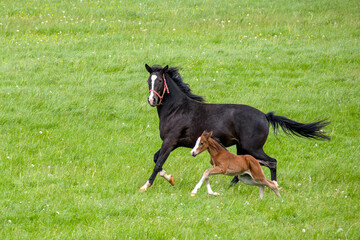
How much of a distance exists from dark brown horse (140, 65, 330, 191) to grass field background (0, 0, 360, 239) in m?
0.77

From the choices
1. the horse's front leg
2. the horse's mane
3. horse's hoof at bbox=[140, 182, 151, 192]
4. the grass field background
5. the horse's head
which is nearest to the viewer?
the grass field background

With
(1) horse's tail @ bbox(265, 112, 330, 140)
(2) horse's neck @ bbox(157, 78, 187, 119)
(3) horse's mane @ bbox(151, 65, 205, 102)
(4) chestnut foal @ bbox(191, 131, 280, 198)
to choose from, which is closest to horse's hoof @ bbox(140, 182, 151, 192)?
(4) chestnut foal @ bbox(191, 131, 280, 198)

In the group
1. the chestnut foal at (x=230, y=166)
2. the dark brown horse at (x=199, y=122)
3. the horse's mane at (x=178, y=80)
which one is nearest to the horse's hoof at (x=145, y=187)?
the dark brown horse at (x=199, y=122)

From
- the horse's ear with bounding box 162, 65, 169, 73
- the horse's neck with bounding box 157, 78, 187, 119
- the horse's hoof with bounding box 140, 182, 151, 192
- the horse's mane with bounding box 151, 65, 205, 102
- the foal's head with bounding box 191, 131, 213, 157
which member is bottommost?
the horse's hoof with bounding box 140, 182, 151, 192

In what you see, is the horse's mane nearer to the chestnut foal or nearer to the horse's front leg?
the horse's front leg

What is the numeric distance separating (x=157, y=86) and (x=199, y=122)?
1124 mm

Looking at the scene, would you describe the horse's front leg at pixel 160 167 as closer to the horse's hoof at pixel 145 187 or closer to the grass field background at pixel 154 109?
the horse's hoof at pixel 145 187

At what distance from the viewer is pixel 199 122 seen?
10.7 m

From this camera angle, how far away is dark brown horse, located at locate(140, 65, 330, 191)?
34.3ft

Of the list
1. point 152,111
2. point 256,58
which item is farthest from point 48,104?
point 256,58

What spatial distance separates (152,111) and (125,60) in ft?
13.7

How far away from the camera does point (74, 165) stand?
452 inches

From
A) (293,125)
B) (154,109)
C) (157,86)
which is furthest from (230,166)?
(154,109)

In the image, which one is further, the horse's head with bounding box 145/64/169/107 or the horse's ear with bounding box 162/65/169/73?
the horse's ear with bounding box 162/65/169/73
